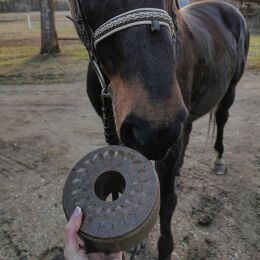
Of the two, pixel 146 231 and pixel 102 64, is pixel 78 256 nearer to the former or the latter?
pixel 146 231

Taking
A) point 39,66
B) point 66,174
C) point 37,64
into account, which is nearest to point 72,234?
point 66,174

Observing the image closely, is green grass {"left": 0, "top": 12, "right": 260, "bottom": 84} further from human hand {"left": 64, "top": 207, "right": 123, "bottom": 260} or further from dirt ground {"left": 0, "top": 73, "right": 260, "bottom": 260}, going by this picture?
human hand {"left": 64, "top": 207, "right": 123, "bottom": 260}

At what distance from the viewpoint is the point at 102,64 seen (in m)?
1.86

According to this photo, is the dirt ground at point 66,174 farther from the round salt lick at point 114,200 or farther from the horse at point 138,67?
the round salt lick at point 114,200

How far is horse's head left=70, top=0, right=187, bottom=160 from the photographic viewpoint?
1555 millimetres

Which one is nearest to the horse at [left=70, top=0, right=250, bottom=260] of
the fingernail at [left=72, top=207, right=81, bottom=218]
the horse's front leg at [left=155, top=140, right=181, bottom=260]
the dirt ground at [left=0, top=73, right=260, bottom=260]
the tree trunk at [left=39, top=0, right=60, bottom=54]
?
the fingernail at [left=72, top=207, right=81, bottom=218]

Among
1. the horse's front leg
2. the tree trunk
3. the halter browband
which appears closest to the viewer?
the halter browband

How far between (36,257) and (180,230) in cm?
112

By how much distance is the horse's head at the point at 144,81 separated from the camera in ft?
5.10

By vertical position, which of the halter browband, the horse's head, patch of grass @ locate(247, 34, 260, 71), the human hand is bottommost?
patch of grass @ locate(247, 34, 260, 71)

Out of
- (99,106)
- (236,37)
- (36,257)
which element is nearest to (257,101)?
(236,37)

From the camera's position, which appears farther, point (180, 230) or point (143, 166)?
point (180, 230)

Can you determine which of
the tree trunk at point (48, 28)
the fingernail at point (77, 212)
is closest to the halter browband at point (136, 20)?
the fingernail at point (77, 212)

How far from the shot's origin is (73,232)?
1.51 meters
